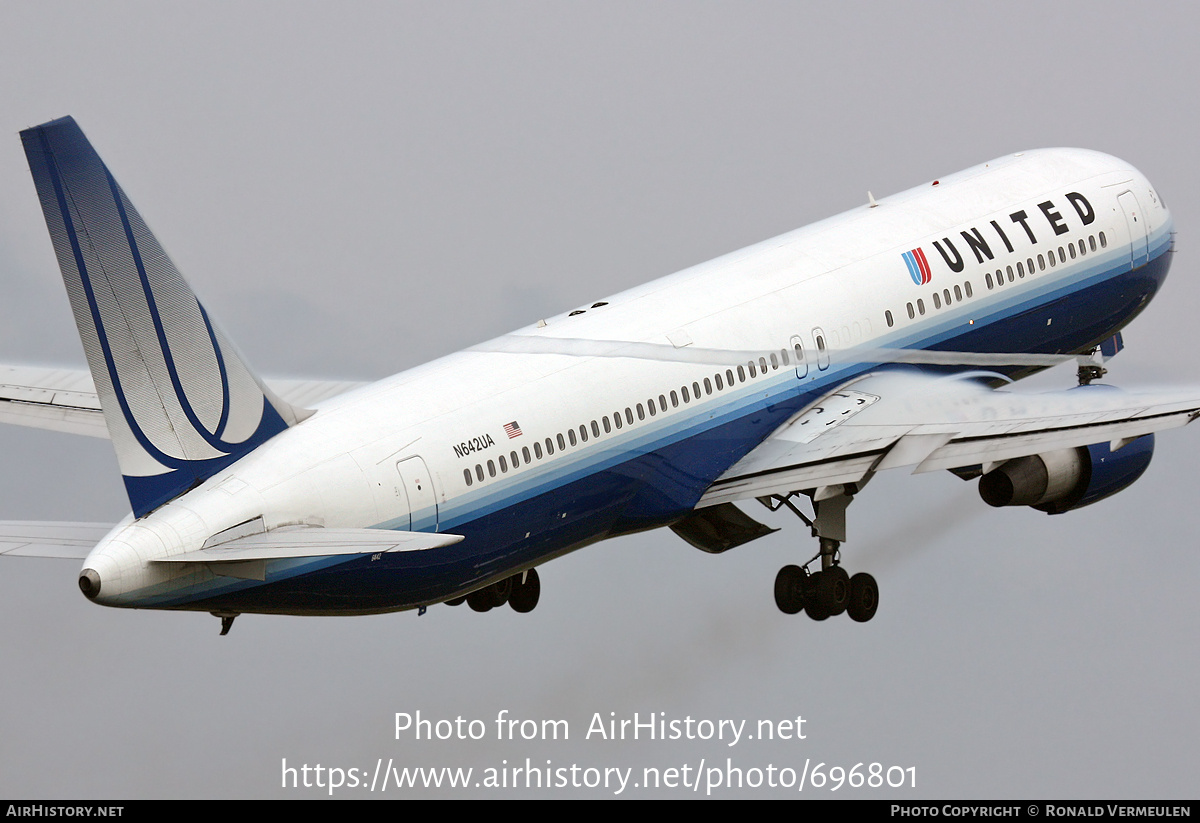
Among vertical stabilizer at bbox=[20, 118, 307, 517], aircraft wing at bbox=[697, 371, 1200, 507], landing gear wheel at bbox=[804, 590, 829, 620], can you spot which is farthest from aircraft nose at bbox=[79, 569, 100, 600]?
landing gear wheel at bbox=[804, 590, 829, 620]

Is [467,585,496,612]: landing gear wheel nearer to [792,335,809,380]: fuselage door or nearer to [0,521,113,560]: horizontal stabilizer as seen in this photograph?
[792,335,809,380]: fuselage door

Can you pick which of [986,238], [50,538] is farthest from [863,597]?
[50,538]

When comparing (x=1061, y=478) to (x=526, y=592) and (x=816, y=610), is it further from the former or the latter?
(x=526, y=592)

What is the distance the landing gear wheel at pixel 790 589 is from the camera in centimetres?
3931

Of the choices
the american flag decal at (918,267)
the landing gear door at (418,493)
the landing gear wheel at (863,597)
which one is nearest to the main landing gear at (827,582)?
the landing gear wheel at (863,597)

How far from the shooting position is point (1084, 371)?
4453cm

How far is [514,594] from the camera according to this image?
4141 centimetres

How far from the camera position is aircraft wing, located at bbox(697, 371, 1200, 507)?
A: 36438mm

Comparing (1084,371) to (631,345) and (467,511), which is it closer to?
(631,345)

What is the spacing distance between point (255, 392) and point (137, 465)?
210 centimetres

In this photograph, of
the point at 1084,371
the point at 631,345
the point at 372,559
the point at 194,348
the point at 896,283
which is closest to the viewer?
the point at 194,348

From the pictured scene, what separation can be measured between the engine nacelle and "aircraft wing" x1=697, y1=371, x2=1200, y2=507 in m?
0.42

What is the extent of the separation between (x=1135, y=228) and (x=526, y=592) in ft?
46.1

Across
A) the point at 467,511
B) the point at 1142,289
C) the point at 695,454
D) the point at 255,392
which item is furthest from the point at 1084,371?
the point at 255,392
